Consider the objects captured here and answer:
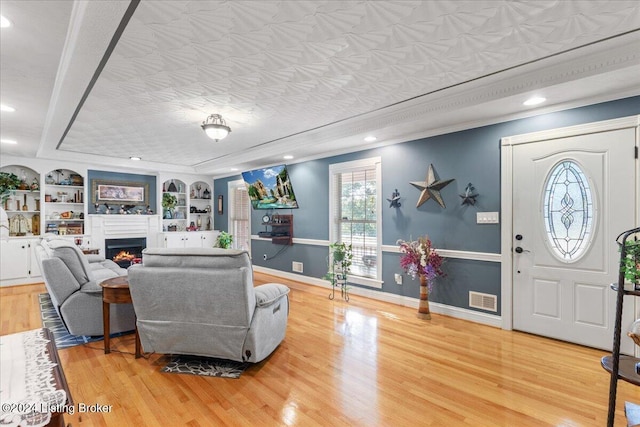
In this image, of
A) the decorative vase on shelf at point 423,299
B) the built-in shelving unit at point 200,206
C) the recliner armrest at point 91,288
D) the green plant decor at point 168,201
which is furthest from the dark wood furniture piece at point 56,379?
the built-in shelving unit at point 200,206

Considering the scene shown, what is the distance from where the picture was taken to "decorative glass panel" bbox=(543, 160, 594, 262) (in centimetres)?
304

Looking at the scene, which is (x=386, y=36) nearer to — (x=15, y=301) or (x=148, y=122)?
(x=148, y=122)

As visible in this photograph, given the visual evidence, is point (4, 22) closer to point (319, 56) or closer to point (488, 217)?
point (319, 56)

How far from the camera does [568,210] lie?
3.14m

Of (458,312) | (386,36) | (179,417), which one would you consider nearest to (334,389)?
(179,417)

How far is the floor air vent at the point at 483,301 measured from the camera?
142 inches

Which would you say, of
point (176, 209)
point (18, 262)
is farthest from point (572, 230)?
point (18, 262)

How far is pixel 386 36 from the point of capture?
216 centimetres

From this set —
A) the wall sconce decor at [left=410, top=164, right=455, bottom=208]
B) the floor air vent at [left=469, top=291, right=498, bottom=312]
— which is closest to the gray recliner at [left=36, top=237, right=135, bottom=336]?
the wall sconce decor at [left=410, top=164, right=455, bottom=208]

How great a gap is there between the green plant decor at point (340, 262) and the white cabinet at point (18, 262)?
17.9 ft

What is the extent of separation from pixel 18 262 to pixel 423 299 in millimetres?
7205

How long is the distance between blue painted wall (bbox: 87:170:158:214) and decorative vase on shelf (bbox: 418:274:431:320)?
683 cm

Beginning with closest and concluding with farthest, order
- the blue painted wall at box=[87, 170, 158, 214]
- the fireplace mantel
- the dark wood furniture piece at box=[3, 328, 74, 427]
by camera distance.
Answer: the dark wood furniture piece at box=[3, 328, 74, 427] → the fireplace mantel → the blue painted wall at box=[87, 170, 158, 214]

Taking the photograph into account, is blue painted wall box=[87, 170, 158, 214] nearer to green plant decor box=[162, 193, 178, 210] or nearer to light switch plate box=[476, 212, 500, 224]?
green plant decor box=[162, 193, 178, 210]
